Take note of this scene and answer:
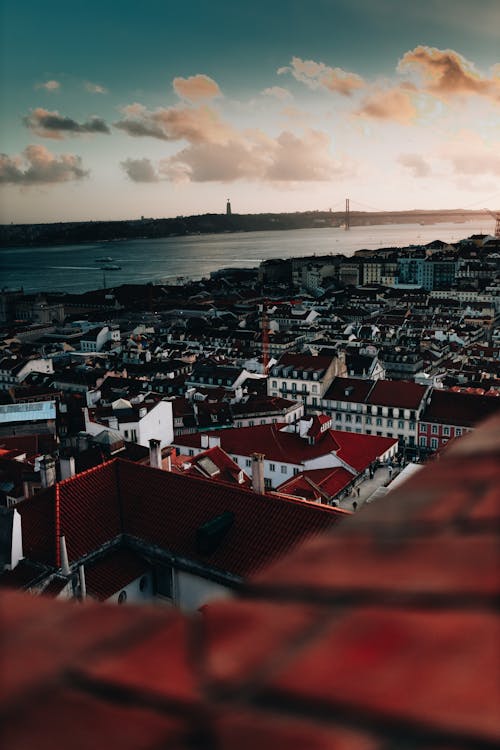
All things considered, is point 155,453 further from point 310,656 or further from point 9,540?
point 310,656

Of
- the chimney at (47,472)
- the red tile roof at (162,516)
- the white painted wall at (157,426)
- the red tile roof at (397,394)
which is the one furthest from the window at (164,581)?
the red tile roof at (397,394)

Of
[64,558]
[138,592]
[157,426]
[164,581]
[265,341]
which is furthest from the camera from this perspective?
[265,341]

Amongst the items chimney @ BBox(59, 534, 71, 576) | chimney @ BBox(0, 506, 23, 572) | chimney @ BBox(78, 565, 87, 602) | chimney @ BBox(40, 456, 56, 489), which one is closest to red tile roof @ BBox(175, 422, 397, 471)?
chimney @ BBox(40, 456, 56, 489)

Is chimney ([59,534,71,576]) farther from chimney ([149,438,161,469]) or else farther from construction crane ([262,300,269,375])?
construction crane ([262,300,269,375])

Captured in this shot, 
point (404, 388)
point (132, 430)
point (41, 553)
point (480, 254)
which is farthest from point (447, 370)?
point (480, 254)

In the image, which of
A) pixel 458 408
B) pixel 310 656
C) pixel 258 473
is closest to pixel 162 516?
pixel 258 473

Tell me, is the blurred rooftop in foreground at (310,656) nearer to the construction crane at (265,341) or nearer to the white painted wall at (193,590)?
the white painted wall at (193,590)
